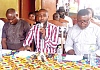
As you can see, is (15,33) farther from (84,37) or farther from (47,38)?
(84,37)

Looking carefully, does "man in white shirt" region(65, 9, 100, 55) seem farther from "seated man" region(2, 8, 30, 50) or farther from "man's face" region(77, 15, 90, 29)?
"seated man" region(2, 8, 30, 50)

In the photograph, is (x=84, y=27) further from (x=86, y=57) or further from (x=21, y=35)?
(x=21, y=35)

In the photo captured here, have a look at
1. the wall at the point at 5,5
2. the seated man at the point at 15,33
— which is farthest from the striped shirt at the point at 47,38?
the wall at the point at 5,5

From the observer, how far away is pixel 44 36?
2.73 meters

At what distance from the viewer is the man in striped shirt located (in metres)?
2.79

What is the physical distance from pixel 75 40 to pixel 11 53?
78 cm

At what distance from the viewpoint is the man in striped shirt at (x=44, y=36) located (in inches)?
110

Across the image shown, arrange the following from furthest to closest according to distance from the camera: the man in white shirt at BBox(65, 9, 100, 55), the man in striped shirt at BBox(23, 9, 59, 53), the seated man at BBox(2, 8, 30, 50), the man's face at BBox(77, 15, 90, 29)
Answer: the seated man at BBox(2, 8, 30, 50) → the man in striped shirt at BBox(23, 9, 59, 53) → the man in white shirt at BBox(65, 9, 100, 55) → the man's face at BBox(77, 15, 90, 29)

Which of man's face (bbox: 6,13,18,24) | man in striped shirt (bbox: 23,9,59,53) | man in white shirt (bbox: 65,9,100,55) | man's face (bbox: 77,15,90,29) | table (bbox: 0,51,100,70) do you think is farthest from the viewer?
man's face (bbox: 6,13,18,24)

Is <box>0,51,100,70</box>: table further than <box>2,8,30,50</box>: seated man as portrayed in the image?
No

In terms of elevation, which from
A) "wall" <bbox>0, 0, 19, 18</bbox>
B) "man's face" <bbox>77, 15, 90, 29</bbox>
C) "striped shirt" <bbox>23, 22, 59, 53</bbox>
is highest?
"wall" <bbox>0, 0, 19, 18</bbox>

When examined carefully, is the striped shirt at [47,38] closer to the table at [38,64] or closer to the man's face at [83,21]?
the man's face at [83,21]

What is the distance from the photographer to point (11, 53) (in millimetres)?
2418

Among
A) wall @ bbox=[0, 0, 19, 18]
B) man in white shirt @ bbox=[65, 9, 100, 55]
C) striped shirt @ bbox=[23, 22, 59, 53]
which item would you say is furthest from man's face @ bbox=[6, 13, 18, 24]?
wall @ bbox=[0, 0, 19, 18]
